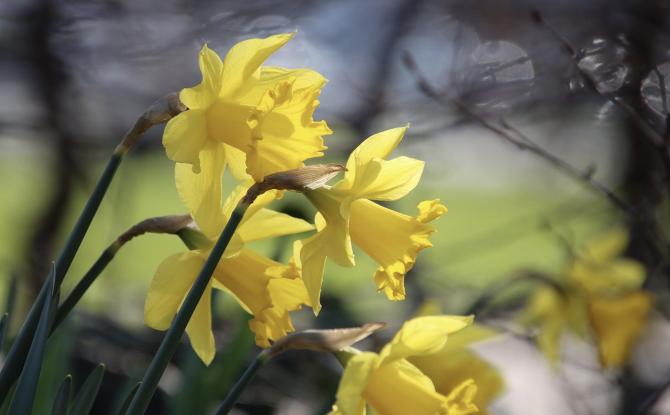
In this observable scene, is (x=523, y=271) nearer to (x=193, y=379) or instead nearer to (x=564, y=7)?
(x=193, y=379)

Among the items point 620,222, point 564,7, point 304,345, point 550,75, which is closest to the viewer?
point 304,345

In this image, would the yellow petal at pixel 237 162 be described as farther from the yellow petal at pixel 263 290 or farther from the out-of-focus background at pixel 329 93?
the out-of-focus background at pixel 329 93

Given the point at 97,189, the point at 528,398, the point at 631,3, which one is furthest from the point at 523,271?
the point at 528,398

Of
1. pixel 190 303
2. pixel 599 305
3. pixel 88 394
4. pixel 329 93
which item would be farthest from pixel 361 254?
pixel 190 303

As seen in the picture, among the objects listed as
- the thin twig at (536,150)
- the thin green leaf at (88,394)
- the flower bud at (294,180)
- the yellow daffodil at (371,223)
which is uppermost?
the flower bud at (294,180)

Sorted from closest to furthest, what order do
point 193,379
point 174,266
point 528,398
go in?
point 174,266, point 193,379, point 528,398

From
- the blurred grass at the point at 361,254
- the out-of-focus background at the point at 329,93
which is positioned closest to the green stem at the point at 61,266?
the out-of-focus background at the point at 329,93

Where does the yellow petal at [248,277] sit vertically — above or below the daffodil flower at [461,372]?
above

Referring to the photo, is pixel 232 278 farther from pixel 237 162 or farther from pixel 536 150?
pixel 536 150
